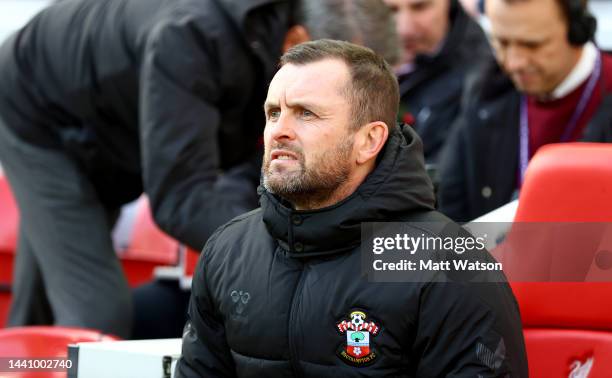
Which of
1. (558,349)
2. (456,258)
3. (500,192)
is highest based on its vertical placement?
(456,258)

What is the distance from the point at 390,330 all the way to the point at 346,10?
1554 mm

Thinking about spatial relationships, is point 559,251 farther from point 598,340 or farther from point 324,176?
point 324,176

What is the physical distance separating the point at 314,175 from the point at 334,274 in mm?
204

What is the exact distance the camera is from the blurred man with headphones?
3.81 meters

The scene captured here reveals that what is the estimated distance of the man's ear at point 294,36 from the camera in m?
3.65

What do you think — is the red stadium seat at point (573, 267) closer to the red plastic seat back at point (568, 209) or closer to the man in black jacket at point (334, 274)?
the red plastic seat back at point (568, 209)

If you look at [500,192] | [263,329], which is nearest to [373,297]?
[263,329]

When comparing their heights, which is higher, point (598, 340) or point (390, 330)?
point (390, 330)

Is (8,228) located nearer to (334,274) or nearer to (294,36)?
(294,36)

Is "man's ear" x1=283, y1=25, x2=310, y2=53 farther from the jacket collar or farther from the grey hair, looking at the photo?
the jacket collar

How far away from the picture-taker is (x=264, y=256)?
2.44 m

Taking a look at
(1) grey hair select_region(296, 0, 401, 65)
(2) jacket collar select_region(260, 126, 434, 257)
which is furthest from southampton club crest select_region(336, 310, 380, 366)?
(1) grey hair select_region(296, 0, 401, 65)

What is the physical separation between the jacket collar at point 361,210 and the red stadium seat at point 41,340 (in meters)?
0.95

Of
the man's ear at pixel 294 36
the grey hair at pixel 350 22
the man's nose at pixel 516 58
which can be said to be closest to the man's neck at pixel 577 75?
the man's nose at pixel 516 58
